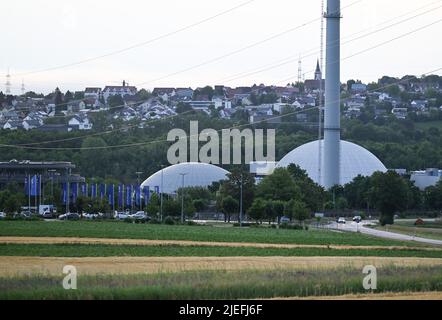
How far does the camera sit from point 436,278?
35.8 meters

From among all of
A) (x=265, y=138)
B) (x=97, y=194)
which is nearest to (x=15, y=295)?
(x=97, y=194)

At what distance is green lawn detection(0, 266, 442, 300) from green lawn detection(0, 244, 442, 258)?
1114 centimetres

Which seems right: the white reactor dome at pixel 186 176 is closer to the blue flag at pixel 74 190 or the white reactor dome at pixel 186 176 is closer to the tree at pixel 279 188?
the blue flag at pixel 74 190

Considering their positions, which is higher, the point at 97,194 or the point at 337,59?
the point at 337,59

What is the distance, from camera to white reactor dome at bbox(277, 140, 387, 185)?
514ft

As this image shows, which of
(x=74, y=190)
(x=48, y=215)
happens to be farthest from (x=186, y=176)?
(x=48, y=215)

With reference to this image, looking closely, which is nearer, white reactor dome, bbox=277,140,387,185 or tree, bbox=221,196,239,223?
tree, bbox=221,196,239,223

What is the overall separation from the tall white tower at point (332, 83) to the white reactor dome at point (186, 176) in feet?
71.7

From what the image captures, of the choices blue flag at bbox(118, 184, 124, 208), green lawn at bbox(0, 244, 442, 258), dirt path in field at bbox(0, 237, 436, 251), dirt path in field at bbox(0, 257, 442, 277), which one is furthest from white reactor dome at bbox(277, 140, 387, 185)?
dirt path in field at bbox(0, 257, 442, 277)

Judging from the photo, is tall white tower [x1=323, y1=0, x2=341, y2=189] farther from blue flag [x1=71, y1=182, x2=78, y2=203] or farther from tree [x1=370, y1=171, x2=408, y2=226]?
blue flag [x1=71, y1=182, x2=78, y2=203]

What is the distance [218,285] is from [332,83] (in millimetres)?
95967
